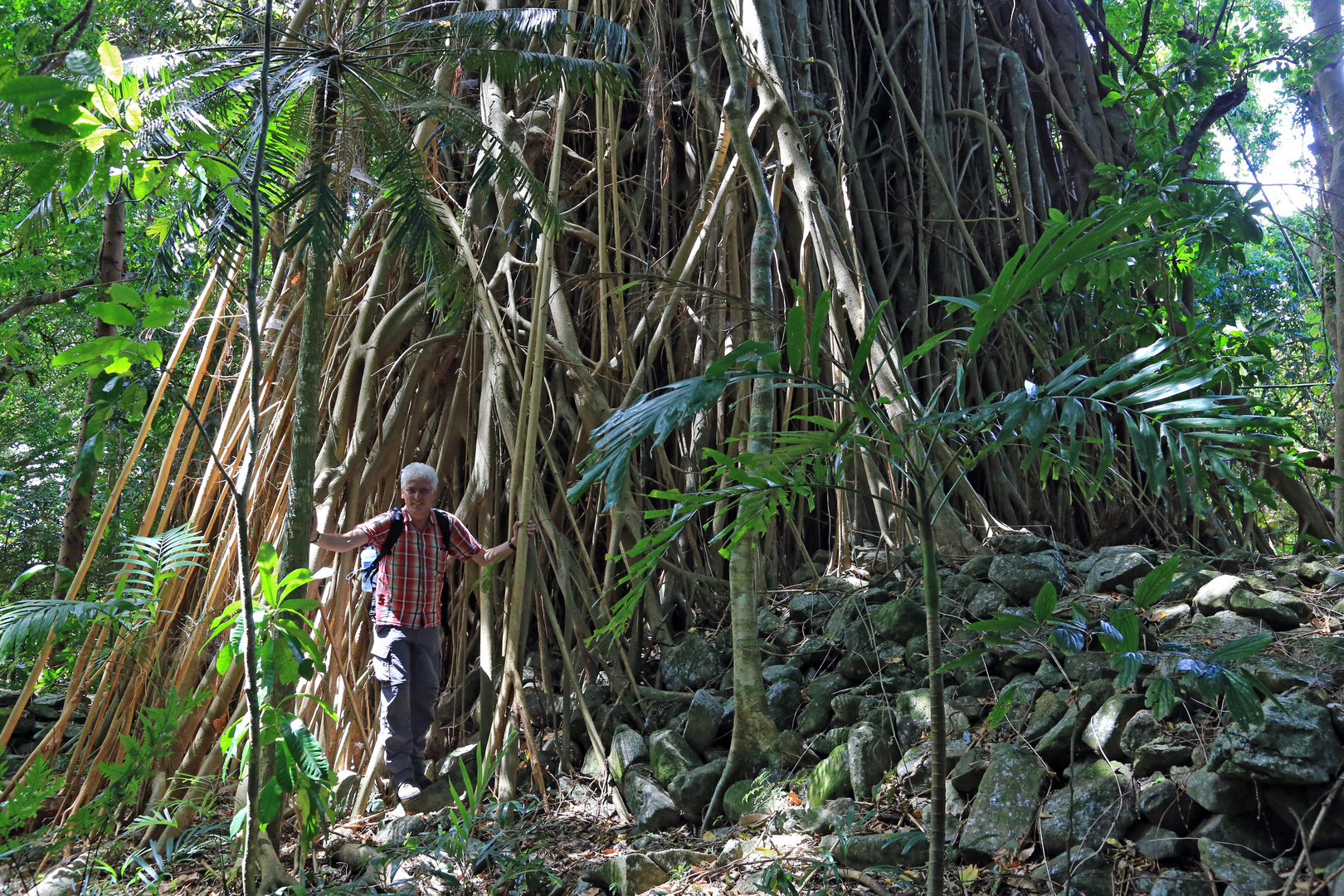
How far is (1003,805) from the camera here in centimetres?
208

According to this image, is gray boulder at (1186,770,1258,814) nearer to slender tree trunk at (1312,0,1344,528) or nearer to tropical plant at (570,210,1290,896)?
tropical plant at (570,210,1290,896)

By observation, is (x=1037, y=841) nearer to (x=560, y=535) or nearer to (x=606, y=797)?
(x=606, y=797)

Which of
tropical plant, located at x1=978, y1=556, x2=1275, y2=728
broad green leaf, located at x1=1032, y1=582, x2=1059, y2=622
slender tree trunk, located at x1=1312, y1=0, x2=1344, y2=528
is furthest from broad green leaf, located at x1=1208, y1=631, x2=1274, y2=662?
slender tree trunk, located at x1=1312, y1=0, x2=1344, y2=528

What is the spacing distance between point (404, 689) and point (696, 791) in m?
1.13

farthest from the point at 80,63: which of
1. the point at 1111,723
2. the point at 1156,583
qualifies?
the point at 1111,723

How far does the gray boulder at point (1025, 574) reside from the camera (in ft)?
9.27

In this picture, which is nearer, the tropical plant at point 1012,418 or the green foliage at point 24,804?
the tropical plant at point 1012,418

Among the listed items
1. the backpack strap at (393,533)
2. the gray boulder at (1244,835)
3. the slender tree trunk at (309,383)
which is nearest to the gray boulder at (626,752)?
the backpack strap at (393,533)

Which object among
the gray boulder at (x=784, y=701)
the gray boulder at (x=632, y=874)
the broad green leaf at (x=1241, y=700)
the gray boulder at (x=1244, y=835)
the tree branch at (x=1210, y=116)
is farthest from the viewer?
the tree branch at (x=1210, y=116)

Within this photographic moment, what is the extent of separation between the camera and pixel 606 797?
2.93 metres

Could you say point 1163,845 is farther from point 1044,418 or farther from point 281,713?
point 281,713

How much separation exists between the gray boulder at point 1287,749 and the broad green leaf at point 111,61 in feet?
7.99

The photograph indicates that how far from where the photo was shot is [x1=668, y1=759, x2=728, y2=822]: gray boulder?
2.67 meters

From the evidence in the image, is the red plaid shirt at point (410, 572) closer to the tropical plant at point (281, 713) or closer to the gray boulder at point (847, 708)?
the tropical plant at point (281, 713)
